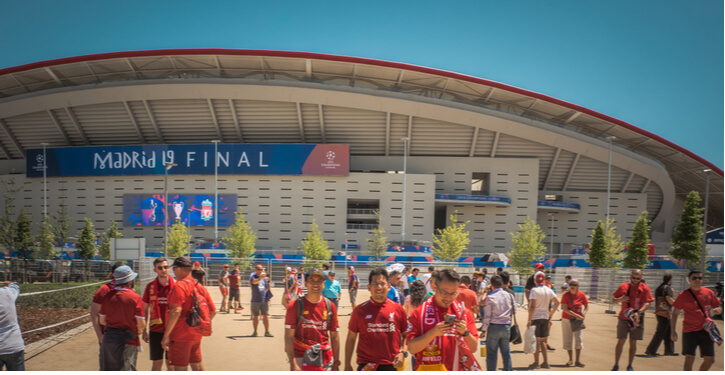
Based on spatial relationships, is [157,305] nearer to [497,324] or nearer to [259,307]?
[497,324]

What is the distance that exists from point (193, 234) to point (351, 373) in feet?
135

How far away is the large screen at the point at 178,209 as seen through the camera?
42.5 m

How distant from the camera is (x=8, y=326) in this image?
17.1ft

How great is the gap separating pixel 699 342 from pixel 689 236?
24.2 m

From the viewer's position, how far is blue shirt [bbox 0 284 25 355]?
516 cm

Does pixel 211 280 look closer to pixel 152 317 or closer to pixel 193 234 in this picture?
pixel 152 317

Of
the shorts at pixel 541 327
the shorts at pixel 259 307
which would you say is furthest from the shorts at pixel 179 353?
the shorts at pixel 541 327

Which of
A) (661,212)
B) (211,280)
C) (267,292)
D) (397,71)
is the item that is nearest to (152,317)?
(267,292)

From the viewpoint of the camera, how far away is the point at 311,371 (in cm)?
472

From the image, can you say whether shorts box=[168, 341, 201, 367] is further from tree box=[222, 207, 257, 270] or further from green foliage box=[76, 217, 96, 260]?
green foliage box=[76, 217, 96, 260]

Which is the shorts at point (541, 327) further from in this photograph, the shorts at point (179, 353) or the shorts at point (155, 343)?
the shorts at point (155, 343)

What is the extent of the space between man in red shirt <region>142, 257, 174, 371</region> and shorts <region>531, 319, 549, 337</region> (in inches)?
219

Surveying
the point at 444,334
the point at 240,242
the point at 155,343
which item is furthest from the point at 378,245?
the point at 444,334

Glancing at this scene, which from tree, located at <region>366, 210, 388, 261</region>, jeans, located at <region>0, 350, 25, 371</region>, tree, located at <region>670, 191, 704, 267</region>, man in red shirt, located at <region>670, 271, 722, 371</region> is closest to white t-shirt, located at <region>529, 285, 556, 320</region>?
man in red shirt, located at <region>670, 271, 722, 371</region>
